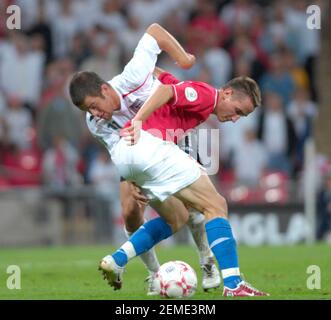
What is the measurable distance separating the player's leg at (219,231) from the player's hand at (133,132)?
1.67ft

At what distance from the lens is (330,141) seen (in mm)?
19078

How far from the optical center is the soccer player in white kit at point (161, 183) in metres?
7.97

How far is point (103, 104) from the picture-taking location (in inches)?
335

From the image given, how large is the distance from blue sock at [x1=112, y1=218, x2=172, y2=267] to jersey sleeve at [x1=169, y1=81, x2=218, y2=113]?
A: 996mm

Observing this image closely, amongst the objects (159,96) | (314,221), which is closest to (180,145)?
(159,96)

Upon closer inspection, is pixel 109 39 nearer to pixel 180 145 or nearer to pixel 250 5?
pixel 250 5

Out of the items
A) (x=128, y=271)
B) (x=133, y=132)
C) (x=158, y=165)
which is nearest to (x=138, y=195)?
(x=158, y=165)

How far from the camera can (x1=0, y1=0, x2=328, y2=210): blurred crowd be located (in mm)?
17328

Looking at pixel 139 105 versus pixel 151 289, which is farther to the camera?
pixel 139 105

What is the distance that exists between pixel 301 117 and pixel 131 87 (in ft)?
29.9

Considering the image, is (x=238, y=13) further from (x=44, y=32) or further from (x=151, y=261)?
(x=151, y=261)
